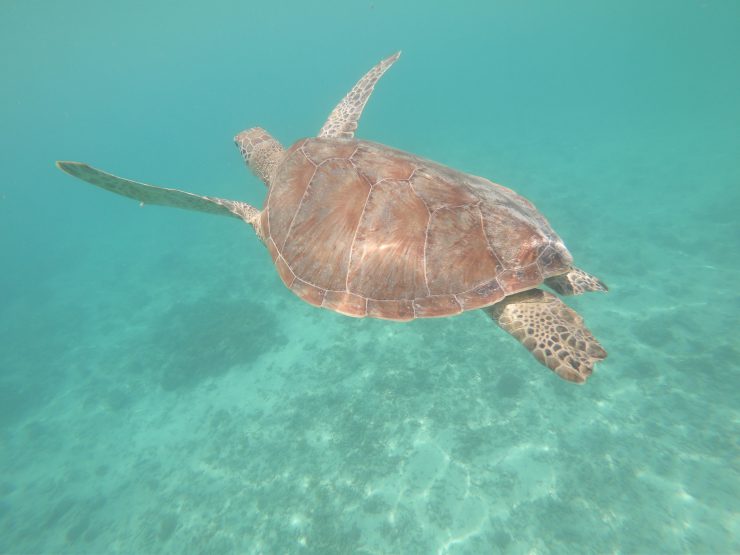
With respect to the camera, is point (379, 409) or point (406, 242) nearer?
point (406, 242)

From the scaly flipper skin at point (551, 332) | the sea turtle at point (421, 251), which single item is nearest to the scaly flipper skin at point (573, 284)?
the sea turtle at point (421, 251)

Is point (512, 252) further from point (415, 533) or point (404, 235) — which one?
point (415, 533)

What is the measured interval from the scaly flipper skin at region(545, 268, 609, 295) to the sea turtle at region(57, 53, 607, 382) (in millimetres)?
12

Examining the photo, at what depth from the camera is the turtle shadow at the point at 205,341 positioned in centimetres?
1373

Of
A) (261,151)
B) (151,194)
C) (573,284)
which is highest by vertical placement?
(261,151)

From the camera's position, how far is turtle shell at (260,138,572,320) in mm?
3492

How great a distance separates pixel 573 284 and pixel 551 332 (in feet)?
3.31

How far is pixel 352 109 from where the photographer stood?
6.89m

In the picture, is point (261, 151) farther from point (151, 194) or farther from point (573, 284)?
point (573, 284)

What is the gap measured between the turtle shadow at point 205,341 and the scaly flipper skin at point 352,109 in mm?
9452

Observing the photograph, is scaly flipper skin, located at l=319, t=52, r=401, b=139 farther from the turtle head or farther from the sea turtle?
the sea turtle

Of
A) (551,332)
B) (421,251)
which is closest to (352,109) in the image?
(421,251)

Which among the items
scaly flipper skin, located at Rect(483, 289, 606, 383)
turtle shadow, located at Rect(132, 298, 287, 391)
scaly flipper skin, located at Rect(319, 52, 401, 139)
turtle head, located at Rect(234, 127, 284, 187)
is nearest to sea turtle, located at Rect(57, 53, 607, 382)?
scaly flipper skin, located at Rect(483, 289, 606, 383)

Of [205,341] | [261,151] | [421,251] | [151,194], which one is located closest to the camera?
[421,251]
